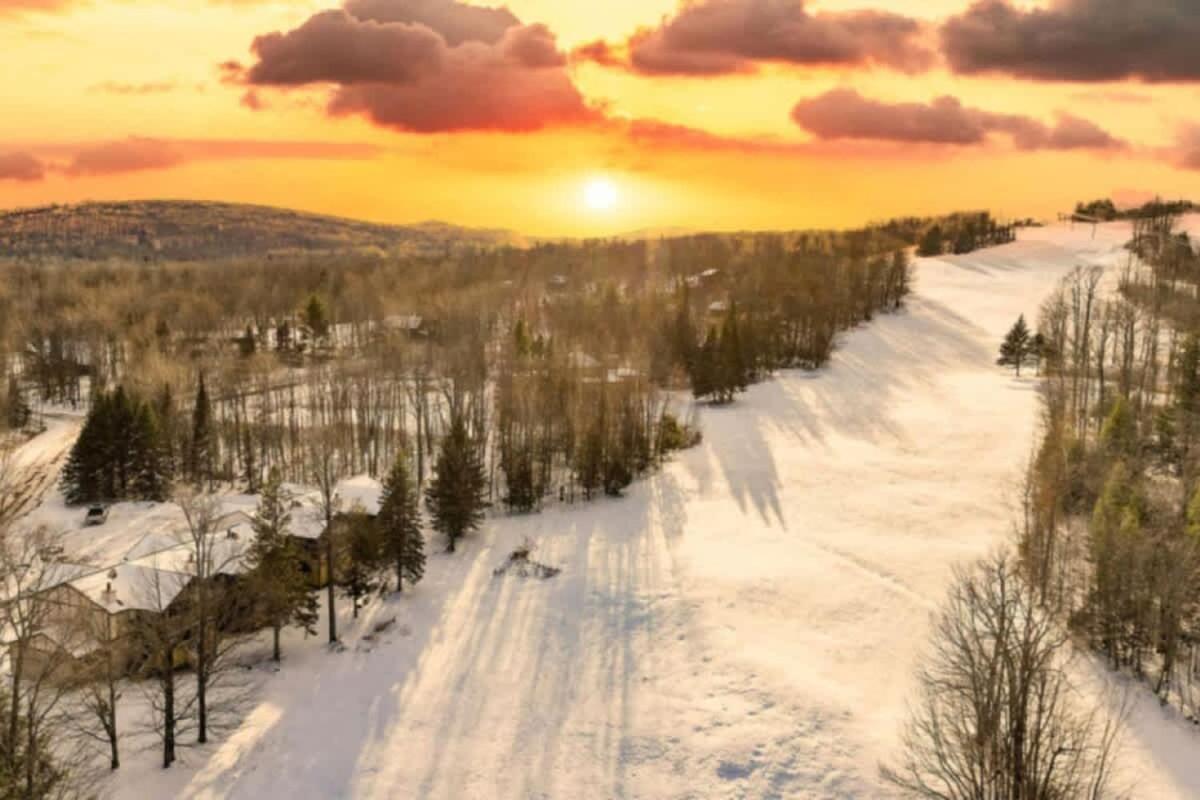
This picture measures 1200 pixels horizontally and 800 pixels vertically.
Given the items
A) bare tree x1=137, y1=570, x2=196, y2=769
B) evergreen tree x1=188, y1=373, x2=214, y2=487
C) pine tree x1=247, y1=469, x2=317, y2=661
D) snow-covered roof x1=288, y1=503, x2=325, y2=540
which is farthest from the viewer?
evergreen tree x1=188, y1=373, x2=214, y2=487

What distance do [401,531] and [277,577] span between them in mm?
7509

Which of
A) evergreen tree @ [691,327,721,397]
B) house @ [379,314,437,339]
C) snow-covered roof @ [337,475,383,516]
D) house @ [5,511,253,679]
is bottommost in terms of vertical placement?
house @ [5,511,253,679]

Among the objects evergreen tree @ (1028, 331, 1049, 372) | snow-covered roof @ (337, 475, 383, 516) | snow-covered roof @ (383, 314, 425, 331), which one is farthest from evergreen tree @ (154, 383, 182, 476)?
evergreen tree @ (1028, 331, 1049, 372)

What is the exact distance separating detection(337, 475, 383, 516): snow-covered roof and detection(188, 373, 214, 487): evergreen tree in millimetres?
17295

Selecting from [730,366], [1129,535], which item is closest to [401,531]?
[1129,535]

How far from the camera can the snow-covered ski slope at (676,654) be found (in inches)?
960

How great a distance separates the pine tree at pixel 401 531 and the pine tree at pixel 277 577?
4806 mm

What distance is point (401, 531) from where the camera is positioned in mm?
38531

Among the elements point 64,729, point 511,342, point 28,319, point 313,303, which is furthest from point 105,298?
point 64,729

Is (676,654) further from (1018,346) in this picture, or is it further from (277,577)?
(1018,346)

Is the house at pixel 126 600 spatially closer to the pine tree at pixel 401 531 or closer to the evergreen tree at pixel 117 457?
the pine tree at pixel 401 531

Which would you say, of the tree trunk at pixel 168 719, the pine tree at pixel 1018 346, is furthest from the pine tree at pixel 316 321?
the pine tree at pixel 1018 346

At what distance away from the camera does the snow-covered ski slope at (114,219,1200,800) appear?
24.4 m

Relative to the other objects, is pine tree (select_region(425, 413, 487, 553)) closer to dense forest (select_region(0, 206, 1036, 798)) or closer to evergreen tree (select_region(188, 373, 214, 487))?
dense forest (select_region(0, 206, 1036, 798))
